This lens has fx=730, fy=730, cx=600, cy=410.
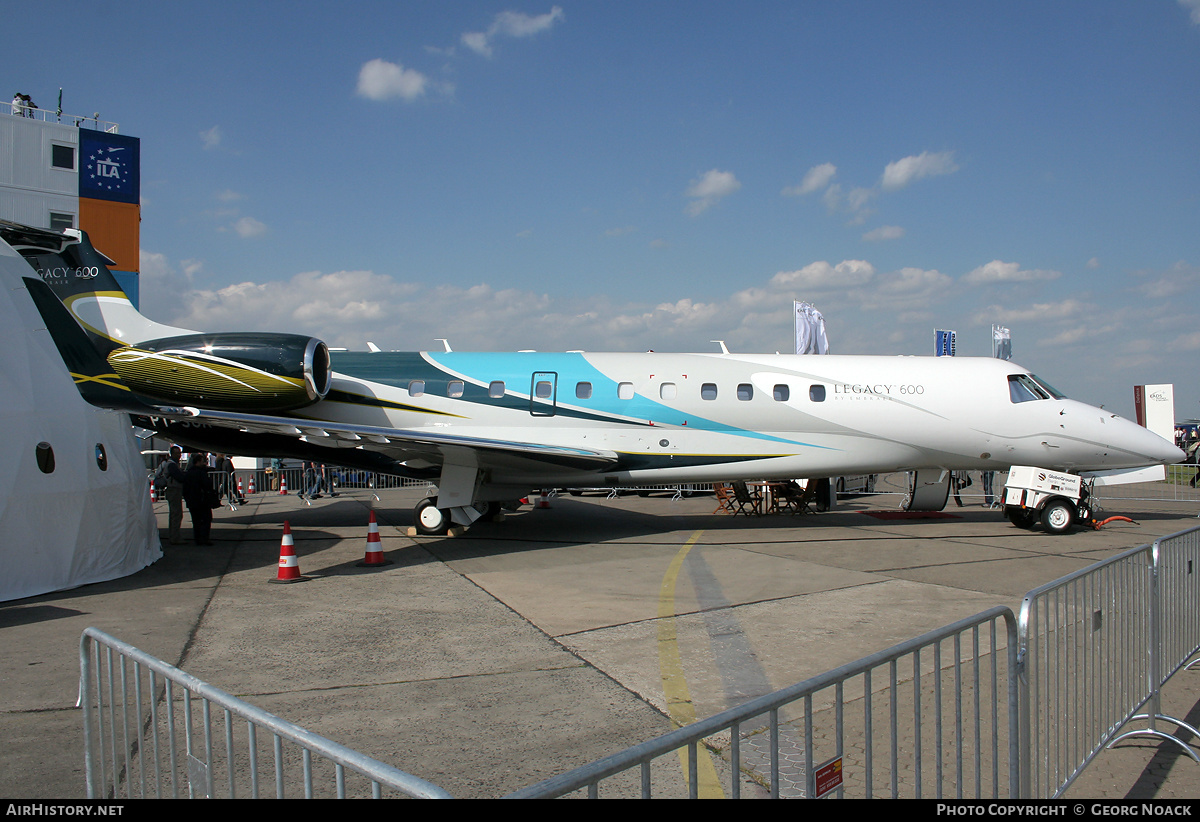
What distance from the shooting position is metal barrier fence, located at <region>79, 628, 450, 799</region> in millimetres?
2025

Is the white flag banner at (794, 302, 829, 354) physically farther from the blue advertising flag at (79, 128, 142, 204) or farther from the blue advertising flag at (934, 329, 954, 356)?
the blue advertising flag at (79, 128, 142, 204)

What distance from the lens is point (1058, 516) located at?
42.5 feet

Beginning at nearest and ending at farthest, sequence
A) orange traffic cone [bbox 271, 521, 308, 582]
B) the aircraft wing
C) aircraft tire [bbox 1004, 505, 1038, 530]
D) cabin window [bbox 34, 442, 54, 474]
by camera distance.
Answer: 1. cabin window [bbox 34, 442, 54, 474]
2. orange traffic cone [bbox 271, 521, 308, 582]
3. the aircraft wing
4. aircraft tire [bbox 1004, 505, 1038, 530]

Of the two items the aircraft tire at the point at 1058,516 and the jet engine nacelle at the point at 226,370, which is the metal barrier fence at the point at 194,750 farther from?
the aircraft tire at the point at 1058,516

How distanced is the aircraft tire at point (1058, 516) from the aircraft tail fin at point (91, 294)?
1602 centimetres

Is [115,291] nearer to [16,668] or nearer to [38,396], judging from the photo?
[38,396]

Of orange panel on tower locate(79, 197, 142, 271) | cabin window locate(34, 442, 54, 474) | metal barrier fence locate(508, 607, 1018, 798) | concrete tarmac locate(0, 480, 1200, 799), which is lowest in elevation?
concrete tarmac locate(0, 480, 1200, 799)

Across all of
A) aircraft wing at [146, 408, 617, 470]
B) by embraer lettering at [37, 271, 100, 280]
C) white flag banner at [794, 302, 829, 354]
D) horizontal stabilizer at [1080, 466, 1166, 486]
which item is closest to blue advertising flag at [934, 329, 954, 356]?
white flag banner at [794, 302, 829, 354]

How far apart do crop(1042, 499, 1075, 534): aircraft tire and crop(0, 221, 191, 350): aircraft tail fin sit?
16.0 m

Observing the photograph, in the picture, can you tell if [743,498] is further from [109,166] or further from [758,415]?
[109,166]

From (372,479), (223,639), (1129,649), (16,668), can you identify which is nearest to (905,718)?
(1129,649)

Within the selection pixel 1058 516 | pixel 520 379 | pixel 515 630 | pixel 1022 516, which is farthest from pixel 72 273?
pixel 1058 516

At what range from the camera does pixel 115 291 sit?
13664 millimetres
